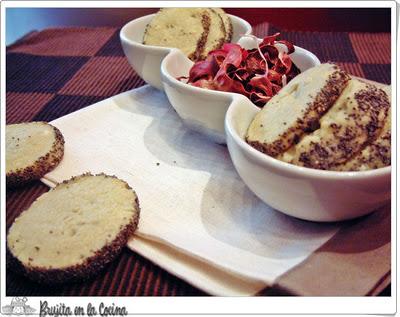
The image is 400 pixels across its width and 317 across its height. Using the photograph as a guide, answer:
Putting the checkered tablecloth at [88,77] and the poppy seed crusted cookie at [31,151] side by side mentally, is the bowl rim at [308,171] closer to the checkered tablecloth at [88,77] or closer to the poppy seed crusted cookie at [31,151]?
the checkered tablecloth at [88,77]

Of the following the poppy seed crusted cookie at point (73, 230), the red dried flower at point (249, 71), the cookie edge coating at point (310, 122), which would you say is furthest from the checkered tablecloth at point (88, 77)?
the red dried flower at point (249, 71)

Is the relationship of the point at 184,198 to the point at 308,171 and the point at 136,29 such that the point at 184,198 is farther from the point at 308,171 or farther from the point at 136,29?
the point at 136,29

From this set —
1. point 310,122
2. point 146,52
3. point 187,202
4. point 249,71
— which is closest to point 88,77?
point 146,52

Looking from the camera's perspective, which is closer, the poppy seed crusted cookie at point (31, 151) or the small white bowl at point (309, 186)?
the small white bowl at point (309, 186)

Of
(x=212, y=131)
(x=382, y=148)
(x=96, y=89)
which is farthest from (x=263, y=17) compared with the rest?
(x=382, y=148)

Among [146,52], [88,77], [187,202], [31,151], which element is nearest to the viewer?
[187,202]

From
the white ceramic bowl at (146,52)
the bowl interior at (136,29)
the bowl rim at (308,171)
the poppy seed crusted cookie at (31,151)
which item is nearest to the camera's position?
the bowl rim at (308,171)
